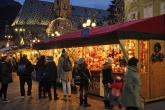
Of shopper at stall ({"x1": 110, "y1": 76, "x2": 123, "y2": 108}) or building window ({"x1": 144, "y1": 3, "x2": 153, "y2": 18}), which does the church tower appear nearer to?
building window ({"x1": 144, "y1": 3, "x2": 153, "y2": 18})

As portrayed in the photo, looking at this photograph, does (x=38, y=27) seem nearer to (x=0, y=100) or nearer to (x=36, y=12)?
(x=36, y=12)

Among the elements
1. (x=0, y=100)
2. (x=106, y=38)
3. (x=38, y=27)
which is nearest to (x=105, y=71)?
(x=106, y=38)

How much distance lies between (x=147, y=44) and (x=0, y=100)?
657cm

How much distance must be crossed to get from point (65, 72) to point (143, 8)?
1176cm

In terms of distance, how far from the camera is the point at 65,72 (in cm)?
1512

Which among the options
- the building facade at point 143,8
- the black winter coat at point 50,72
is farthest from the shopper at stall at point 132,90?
the building facade at point 143,8

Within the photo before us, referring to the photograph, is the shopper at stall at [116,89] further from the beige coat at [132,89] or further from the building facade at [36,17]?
the building facade at [36,17]

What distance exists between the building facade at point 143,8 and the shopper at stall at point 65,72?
929 centimetres

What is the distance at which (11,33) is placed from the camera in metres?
92.5

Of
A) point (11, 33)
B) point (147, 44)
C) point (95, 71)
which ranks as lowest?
point (95, 71)

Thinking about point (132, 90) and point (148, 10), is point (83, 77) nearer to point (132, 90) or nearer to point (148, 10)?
point (132, 90)

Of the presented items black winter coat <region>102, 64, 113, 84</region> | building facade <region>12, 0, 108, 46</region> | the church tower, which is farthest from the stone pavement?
building facade <region>12, 0, 108, 46</region>

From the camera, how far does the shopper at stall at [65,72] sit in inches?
591

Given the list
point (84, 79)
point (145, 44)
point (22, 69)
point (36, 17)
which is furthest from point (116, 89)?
point (36, 17)
